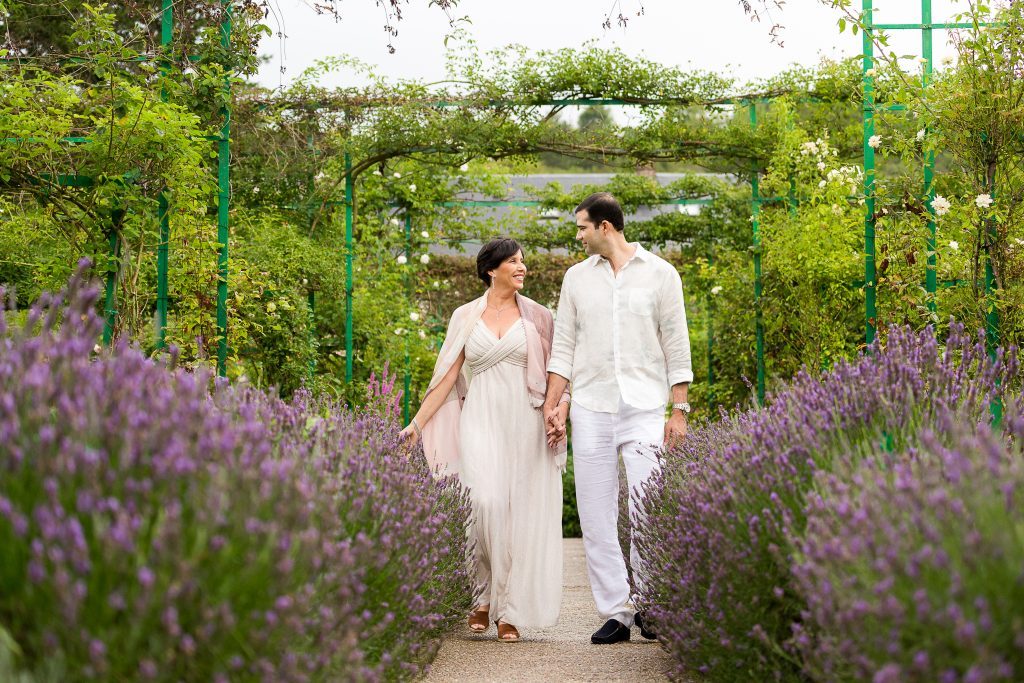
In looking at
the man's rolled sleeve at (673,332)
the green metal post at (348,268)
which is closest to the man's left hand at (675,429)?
the man's rolled sleeve at (673,332)

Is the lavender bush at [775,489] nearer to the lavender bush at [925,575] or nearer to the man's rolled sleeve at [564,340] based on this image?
the lavender bush at [925,575]

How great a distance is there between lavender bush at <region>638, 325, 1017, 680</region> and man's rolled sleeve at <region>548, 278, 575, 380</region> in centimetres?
130

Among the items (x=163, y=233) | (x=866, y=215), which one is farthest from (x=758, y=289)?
(x=163, y=233)

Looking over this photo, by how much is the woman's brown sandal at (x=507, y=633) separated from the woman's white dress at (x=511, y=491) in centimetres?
3

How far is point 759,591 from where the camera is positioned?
315 cm

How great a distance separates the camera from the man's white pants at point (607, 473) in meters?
4.92

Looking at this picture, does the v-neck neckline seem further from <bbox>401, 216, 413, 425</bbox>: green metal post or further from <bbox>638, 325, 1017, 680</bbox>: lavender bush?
<bbox>401, 216, 413, 425</bbox>: green metal post

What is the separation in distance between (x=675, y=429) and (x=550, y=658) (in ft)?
3.54

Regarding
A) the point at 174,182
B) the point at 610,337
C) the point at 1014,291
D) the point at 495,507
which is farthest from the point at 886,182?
the point at 174,182

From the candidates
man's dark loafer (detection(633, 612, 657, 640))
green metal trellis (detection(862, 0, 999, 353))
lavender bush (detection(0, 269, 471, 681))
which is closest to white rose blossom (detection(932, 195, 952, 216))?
green metal trellis (detection(862, 0, 999, 353))

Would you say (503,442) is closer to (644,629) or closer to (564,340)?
(564,340)

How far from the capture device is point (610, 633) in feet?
15.9

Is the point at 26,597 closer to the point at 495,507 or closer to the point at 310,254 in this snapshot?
the point at 495,507

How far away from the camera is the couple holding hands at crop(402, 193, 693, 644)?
4992 mm
